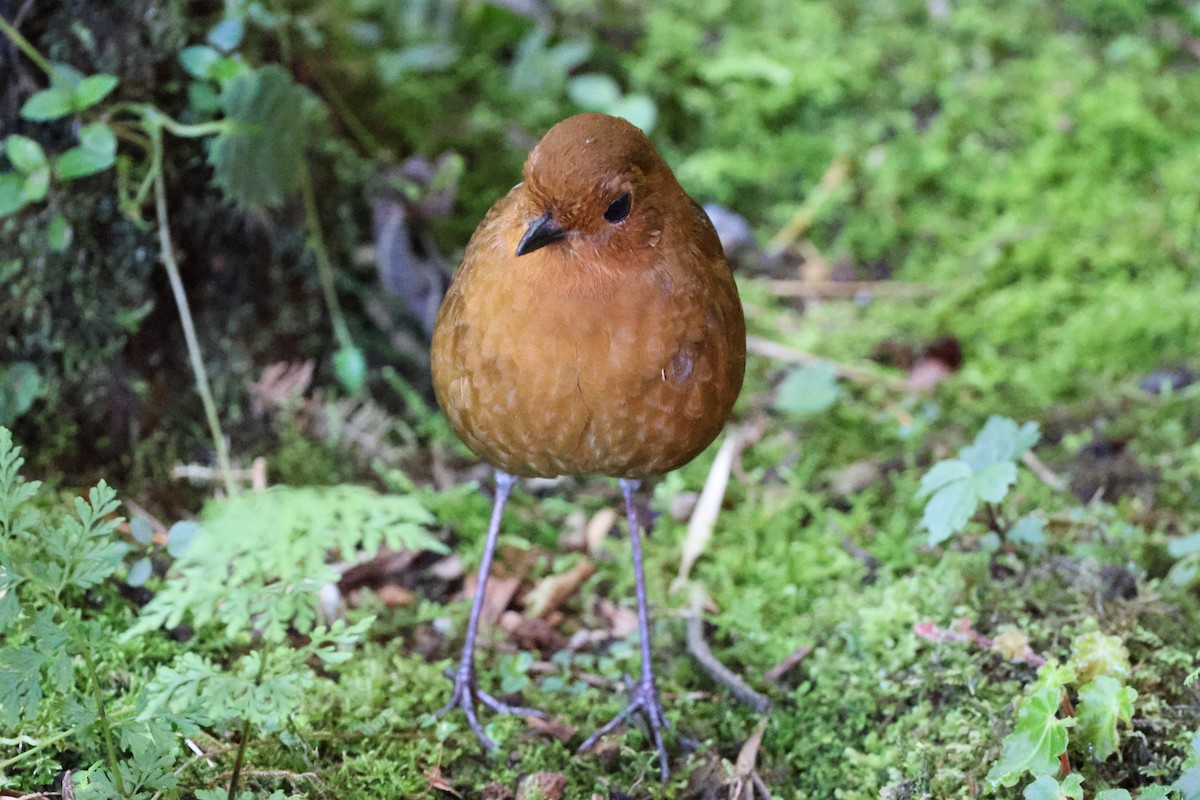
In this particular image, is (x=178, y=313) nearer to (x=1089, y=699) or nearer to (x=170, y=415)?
(x=170, y=415)

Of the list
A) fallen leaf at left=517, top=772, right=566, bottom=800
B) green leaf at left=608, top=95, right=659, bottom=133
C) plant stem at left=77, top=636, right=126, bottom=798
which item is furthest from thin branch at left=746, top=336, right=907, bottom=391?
plant stem at left=77, top=636, right=126, bottom=798

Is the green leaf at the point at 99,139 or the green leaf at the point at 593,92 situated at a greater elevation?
the green leaf at the point at 99,139

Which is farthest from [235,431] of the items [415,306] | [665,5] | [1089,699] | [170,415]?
[665,5]

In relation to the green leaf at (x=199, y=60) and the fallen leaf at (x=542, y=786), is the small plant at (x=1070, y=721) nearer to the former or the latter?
the fallen leaf at (x=542, y=786)

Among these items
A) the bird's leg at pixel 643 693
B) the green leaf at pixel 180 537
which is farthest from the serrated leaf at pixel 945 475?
the green leaf at pixel 180 537

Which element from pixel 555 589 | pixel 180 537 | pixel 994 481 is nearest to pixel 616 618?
pixel 555 589
